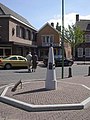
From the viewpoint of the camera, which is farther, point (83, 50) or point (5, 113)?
point (83, 50)

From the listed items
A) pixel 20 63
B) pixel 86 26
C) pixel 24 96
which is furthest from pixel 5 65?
pixel 86 26

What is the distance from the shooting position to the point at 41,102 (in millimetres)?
10180

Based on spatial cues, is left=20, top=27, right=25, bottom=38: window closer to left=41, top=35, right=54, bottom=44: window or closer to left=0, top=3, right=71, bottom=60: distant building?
left=0, top=3, right=71, bottom=60: distant building

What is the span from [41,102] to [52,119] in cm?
196

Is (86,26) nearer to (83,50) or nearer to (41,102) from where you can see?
(83,50)

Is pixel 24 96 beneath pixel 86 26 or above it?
beneath

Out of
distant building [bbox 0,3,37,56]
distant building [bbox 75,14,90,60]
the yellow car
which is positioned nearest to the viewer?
the yellow car

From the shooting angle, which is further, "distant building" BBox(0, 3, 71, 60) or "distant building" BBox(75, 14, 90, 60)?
"distant building" BBox(75, 14, 90, 60)

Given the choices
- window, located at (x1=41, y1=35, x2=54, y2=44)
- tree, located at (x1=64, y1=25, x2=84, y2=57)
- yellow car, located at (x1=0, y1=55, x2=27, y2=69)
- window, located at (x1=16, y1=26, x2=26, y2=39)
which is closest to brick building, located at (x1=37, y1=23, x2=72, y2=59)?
window, located at (x1=41, y1=35, x2=54, y2=44)

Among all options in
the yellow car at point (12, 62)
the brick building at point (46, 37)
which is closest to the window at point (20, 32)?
the brick building at point (46, 37)

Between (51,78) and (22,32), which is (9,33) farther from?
(51,78)

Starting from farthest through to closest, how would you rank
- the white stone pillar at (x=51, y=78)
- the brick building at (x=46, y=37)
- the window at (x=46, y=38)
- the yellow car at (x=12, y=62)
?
the window at (x=46, y=38) → the brick building at (x=46, y=37) → the yellow car at (x=12, y=62) → the white stone pillar at (x=51, y=78)

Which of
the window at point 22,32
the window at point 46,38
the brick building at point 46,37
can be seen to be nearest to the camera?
the window at point 22,32

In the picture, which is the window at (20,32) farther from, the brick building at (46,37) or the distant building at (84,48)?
the distant building at (84,48)
